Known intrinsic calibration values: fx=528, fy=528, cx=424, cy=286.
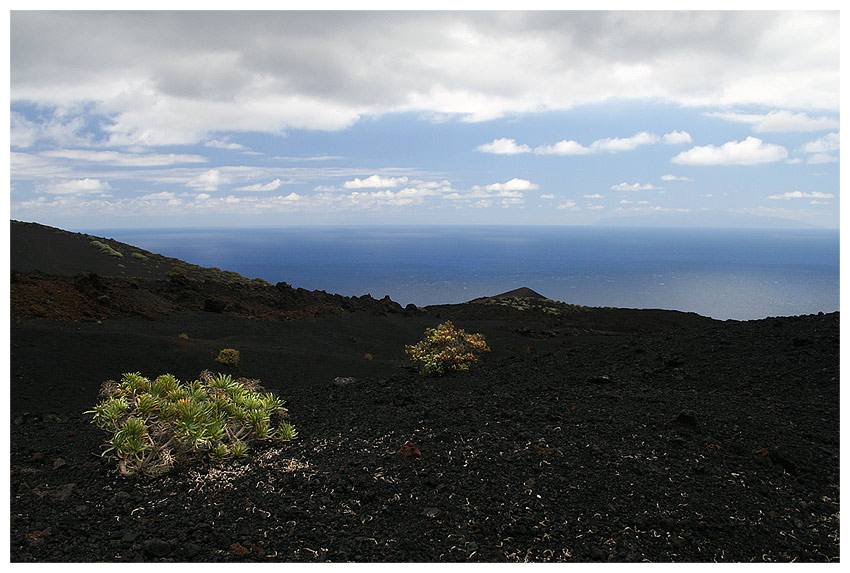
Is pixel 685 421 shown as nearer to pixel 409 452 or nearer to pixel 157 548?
pixel 409 452

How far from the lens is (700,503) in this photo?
3.77 m

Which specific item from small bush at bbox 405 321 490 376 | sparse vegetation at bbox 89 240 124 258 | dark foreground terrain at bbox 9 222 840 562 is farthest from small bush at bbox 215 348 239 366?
sparse vegetation at bbox 89 240 124 258

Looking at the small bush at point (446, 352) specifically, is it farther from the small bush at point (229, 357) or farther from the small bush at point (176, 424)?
the small bush at point (176, 424)

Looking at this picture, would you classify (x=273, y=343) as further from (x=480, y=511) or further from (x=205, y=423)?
(x=480, y=511)

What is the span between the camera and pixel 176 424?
15.8 feet

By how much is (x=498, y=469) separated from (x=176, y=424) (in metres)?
2.91

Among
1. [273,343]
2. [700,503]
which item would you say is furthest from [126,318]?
[700,503]

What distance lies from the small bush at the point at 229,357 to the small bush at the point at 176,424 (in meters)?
5.28

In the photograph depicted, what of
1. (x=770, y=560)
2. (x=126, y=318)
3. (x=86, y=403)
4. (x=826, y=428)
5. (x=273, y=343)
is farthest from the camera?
(x=126, y=318)

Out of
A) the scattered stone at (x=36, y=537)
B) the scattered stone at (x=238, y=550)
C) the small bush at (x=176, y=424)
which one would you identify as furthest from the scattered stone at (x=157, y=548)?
the small bush at (x=176, y=424)

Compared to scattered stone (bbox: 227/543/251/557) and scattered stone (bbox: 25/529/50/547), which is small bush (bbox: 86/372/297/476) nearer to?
scattered stone (bbox: 25/529/50/547)

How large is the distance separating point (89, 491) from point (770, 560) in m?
4.97

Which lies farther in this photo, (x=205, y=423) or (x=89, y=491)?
(x=205, y=423)

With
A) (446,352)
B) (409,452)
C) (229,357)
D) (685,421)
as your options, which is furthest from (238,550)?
(229,357)
